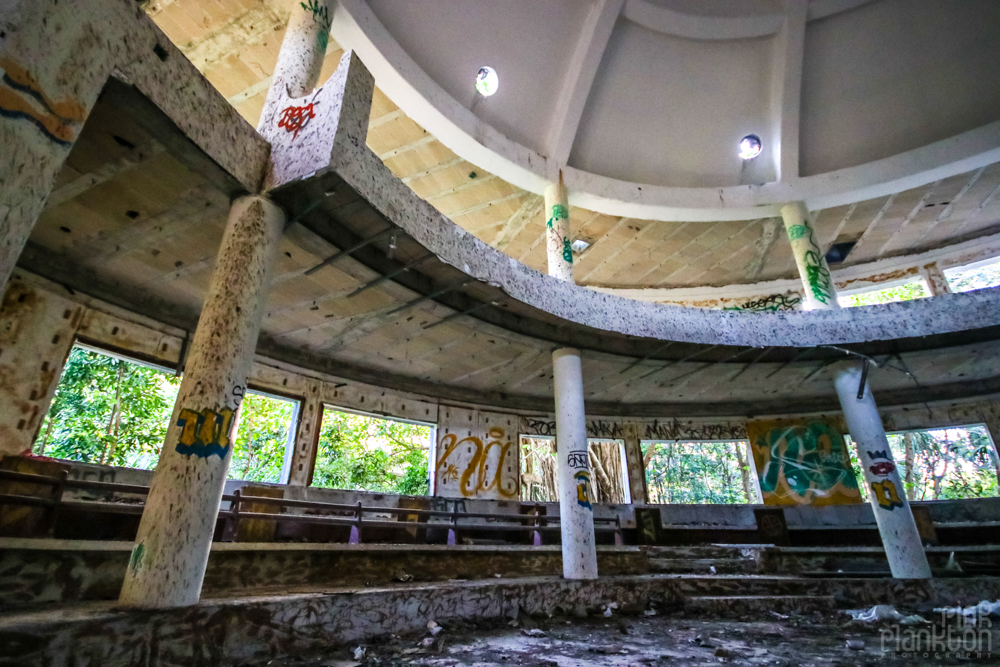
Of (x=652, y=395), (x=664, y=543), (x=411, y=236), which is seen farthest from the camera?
(x=652, y=395)

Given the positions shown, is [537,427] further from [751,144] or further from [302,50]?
[302,50]

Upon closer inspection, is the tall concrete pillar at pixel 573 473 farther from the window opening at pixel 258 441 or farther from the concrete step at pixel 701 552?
the window opening at pixel 258 441

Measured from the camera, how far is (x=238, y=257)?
15.4 feet

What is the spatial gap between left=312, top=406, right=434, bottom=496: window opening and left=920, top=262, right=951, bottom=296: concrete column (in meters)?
14.8

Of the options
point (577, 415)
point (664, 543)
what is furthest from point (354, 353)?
point (664, 543)

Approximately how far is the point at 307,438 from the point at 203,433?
5.16 meters

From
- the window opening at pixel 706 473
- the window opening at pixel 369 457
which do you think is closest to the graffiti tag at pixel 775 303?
the window opening at pixel 706 473

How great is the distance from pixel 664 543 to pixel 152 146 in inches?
431

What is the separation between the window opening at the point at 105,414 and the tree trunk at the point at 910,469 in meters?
22.9

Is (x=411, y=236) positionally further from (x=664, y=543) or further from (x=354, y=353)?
(x=664, y=543)

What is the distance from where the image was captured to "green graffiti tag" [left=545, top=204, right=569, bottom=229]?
10094 millimetres

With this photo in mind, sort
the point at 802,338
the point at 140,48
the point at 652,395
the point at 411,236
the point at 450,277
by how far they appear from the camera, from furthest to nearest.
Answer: the point at 652,395 → the point at 802,338 → the point at 450,277 → the point at 411,236 → the point at 140,48

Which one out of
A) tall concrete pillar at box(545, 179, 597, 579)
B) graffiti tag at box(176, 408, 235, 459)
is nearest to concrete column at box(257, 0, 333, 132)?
graffiti tag at box(176, 408, 235, 459)

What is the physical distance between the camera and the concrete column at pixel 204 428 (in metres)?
3.78
